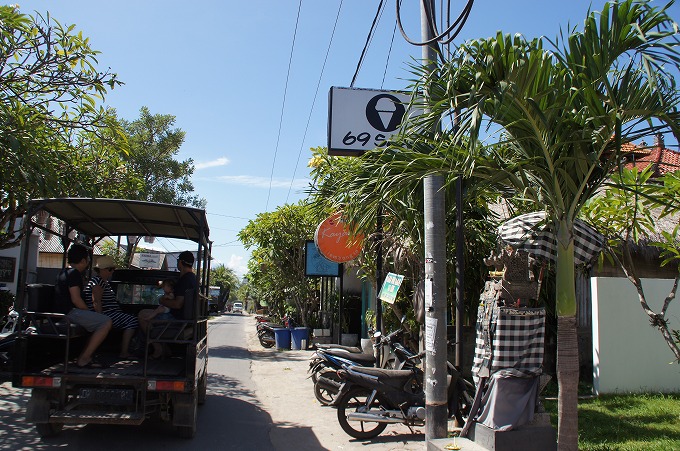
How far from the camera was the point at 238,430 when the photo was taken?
7695 mm

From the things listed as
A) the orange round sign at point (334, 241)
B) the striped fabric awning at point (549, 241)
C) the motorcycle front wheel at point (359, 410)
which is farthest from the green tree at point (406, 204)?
the motorcycle front wheel at point (359, 410)

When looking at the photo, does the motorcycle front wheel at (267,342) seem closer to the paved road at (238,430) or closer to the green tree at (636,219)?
the paved road at (238,430)

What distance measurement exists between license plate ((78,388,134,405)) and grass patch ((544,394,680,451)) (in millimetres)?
4971

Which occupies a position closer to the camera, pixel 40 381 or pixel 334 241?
pixel 40 381

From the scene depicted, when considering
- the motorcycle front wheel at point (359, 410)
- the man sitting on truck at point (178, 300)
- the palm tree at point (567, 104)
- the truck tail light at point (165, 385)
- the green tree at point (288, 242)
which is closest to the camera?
the palm tree at point (567, 104)

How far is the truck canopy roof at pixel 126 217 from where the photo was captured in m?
6.94

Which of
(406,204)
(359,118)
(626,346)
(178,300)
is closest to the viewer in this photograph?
(178,300)

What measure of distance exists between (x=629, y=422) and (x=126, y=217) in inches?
290

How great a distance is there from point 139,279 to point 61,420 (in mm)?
3481

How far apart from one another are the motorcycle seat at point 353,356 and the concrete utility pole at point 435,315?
Result: 236 cm

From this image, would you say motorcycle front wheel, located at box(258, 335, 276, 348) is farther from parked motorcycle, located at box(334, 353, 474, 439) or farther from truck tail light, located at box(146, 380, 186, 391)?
truck tail light, located at box(146, 380, 186, 391)

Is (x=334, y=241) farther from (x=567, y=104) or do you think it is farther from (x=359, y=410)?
(x=567, y=104)

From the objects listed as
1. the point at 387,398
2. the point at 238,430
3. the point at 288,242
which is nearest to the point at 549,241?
the point at 387,398

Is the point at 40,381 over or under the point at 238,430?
over
